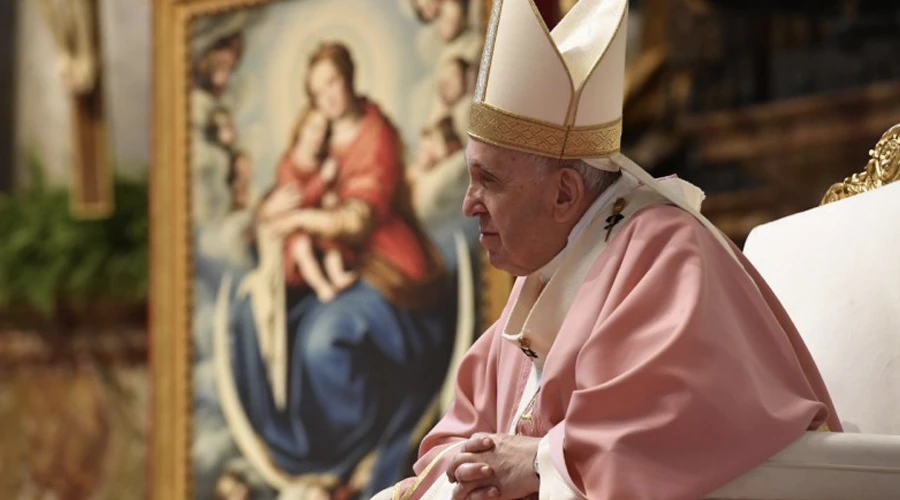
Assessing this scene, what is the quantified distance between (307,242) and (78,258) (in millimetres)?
2799

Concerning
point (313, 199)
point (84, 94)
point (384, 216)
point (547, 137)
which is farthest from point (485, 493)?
point (84, 94)

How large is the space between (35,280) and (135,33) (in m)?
1.93

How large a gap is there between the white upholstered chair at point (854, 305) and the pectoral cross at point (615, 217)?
52cm

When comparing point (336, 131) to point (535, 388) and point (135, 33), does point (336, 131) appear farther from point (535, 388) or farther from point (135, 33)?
point (135, 33)

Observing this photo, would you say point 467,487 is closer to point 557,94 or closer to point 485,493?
point 485,493

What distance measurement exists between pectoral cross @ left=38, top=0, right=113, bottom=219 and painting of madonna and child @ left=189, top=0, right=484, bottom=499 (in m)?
1.20

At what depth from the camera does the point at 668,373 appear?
8.26 feet

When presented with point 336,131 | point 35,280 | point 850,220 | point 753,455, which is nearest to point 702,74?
point 336,131

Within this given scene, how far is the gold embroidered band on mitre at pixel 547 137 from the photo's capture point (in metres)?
2.86

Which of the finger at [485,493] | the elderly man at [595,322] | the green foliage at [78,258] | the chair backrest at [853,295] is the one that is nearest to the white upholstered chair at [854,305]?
the chair backrest at [853,295]

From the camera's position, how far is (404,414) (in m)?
5.61

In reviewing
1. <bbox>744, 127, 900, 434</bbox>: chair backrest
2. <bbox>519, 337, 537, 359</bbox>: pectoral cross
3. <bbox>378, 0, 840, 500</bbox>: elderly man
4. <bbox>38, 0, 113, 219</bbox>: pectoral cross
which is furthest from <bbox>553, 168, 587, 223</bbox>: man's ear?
<bbox>38, 0, 113, 219</bbox>: pectoral cross

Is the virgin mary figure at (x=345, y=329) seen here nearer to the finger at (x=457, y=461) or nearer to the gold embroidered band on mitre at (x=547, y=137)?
the gold embroidered band on mitre at (x=547, y=137)

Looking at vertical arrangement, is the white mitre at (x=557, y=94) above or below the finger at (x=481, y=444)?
above
